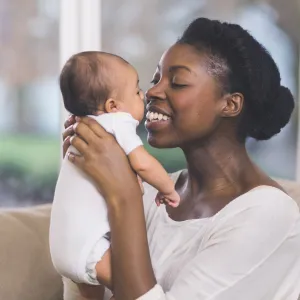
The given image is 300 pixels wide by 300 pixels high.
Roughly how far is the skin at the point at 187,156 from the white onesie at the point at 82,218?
0.07 ft

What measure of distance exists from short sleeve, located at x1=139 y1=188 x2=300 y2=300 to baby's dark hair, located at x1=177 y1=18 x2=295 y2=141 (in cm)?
24

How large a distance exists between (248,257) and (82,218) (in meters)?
0.34

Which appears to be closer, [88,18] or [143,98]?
[143,98]

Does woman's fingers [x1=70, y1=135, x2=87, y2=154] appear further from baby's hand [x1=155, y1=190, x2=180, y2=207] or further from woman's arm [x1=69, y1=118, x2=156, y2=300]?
baby's hand [x1=155, y1=190, x2=180, y2=207]

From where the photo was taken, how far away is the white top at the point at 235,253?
1.19 metres

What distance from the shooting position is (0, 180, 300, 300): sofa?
170 cm

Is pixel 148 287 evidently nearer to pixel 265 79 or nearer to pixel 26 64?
pixel 265 79

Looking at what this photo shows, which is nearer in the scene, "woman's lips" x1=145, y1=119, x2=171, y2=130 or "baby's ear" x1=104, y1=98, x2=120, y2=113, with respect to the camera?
"baby's ear" x1=104, y1=98, x2=120, y2=113

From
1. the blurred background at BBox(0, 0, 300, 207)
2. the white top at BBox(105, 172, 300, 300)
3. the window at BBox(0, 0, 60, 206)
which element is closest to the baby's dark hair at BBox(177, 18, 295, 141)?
the white top at BBox(105, 172, 300, 300)

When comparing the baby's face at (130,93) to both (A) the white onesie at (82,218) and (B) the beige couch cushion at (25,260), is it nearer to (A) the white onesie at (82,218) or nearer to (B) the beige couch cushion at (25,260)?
(A) the white onesie at (82,218)

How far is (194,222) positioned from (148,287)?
221 millimetres

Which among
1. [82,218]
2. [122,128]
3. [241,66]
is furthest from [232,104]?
[82,218]

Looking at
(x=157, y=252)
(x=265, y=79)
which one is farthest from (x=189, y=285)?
(x=265, y=79)

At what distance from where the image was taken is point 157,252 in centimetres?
137
